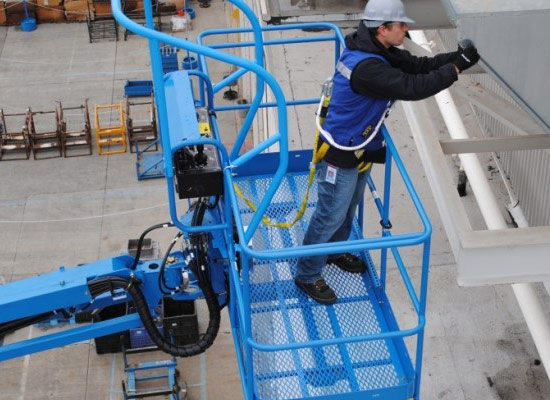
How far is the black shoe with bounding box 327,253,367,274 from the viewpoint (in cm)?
873

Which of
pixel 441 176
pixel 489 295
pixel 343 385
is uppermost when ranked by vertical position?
pixel 441 176

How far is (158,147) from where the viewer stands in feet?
83.4

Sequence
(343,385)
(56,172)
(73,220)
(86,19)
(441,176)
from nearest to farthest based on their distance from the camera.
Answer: (343,385), (441,176), (73,220), (56,172), (86,19)

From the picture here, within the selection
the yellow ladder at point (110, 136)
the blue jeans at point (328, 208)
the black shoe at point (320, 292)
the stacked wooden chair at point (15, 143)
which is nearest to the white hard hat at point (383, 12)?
the blue jeans at point (328, 208)

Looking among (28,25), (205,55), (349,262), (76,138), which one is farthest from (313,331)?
(28,25)

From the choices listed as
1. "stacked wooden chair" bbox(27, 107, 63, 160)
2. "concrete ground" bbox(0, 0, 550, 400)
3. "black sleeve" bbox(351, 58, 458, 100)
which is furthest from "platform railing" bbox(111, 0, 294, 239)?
"stacked wooden chair" bbox(27, 107, 63, 160)

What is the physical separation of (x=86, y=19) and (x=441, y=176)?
88.4 feet

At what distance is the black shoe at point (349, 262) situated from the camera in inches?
344

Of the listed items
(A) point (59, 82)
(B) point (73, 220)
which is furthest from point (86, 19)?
(B) point (73, 220)

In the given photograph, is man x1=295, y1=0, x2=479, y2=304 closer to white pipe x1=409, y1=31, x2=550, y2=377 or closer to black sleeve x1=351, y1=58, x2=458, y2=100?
black sleeve x1=351, y1=58, x2=458, y2=100

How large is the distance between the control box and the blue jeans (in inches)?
38.1

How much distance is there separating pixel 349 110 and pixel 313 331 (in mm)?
2088

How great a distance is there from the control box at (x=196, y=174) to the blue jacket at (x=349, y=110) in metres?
1.09

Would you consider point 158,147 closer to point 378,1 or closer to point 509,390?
point 509,390
